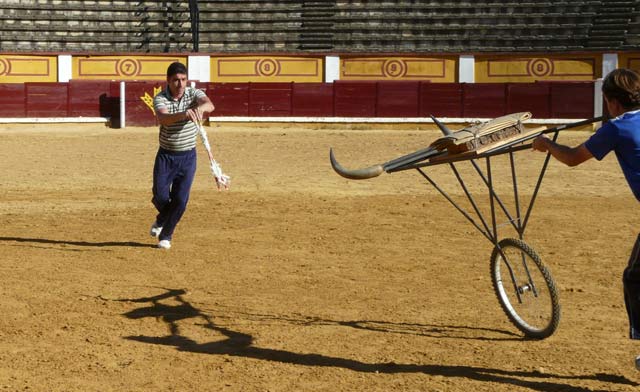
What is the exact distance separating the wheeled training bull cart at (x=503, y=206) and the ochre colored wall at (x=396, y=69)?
18388mm

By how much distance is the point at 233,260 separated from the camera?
307 inches

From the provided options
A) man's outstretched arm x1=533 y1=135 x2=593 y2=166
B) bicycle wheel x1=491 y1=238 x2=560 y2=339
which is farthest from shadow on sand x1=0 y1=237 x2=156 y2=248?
man's outstretched arm x1=533 y1=135 x2=593 y2=166

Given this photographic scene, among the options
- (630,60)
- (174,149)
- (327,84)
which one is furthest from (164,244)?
(630,60)

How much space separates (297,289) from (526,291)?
1840mm

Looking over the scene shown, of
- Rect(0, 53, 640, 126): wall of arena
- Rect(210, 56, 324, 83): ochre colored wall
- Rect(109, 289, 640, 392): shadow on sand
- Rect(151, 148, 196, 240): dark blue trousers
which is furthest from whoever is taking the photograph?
Rect(210, 56, 324, 83): ochre colored wall

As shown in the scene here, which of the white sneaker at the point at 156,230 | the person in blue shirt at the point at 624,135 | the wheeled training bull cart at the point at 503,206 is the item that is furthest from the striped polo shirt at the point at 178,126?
the person in blue shirt at the point at 624,135

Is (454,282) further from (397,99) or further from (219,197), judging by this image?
(397,99)

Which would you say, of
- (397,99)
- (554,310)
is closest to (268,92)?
(397,99)

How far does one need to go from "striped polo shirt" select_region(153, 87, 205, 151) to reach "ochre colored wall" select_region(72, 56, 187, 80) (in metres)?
15.7

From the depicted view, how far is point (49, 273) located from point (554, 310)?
151 inches

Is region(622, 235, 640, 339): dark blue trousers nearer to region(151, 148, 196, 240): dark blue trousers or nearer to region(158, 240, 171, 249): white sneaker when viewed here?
region(151, 148, 196, 240): dark blue trousers

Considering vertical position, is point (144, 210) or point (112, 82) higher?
point (112, 82)

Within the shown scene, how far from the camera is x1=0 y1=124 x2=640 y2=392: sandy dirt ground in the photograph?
15.5ft

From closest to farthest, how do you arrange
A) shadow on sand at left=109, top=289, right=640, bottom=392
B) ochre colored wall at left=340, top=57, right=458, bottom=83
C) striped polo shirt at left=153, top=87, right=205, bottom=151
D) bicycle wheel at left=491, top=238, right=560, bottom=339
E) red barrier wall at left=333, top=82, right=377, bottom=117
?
1. shadow on sand at left=109, top=289, right=640, bottom=392
2. bicycle wheel at left=491, top=238, right=560, bottom=339
3. striped polo shirt at left=153, top=87, right=205, bottom=151
4. red barrier wall at left=333, top=82, right=377, bottom=117
5. ochre colored wall at left=340, top=57, right=458, bottom=83
